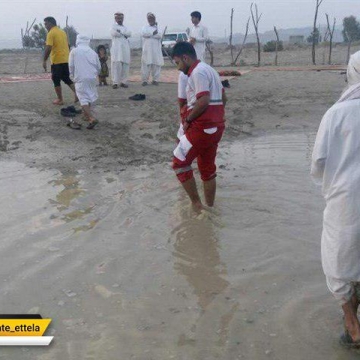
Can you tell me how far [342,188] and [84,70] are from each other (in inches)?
264

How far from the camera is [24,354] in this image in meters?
3.03

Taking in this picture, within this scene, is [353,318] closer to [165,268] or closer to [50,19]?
[165,268]

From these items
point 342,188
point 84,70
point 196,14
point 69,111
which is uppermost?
point 196,14

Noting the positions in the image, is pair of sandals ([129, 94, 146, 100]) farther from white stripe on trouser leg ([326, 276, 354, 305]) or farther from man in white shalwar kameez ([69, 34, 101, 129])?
white stripe on trouser leg ([326, 276, 354, 305])

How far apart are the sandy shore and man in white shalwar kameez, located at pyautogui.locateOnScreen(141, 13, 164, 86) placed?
4.73 m

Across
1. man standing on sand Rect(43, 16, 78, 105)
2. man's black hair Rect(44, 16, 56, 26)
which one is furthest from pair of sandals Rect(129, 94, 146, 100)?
man's black hair Rect(44, 16, 56, 26)

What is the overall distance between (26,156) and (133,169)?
1.59 m

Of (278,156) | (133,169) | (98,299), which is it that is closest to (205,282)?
(98,299)

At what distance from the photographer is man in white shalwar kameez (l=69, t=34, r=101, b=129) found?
340 inches

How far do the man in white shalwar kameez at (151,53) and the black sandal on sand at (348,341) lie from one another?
418 inches

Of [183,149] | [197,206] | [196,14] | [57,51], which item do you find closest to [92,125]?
[57,51]

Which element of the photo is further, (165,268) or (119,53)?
(119,53)

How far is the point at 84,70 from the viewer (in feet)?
28.5

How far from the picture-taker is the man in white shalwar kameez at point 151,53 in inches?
516
